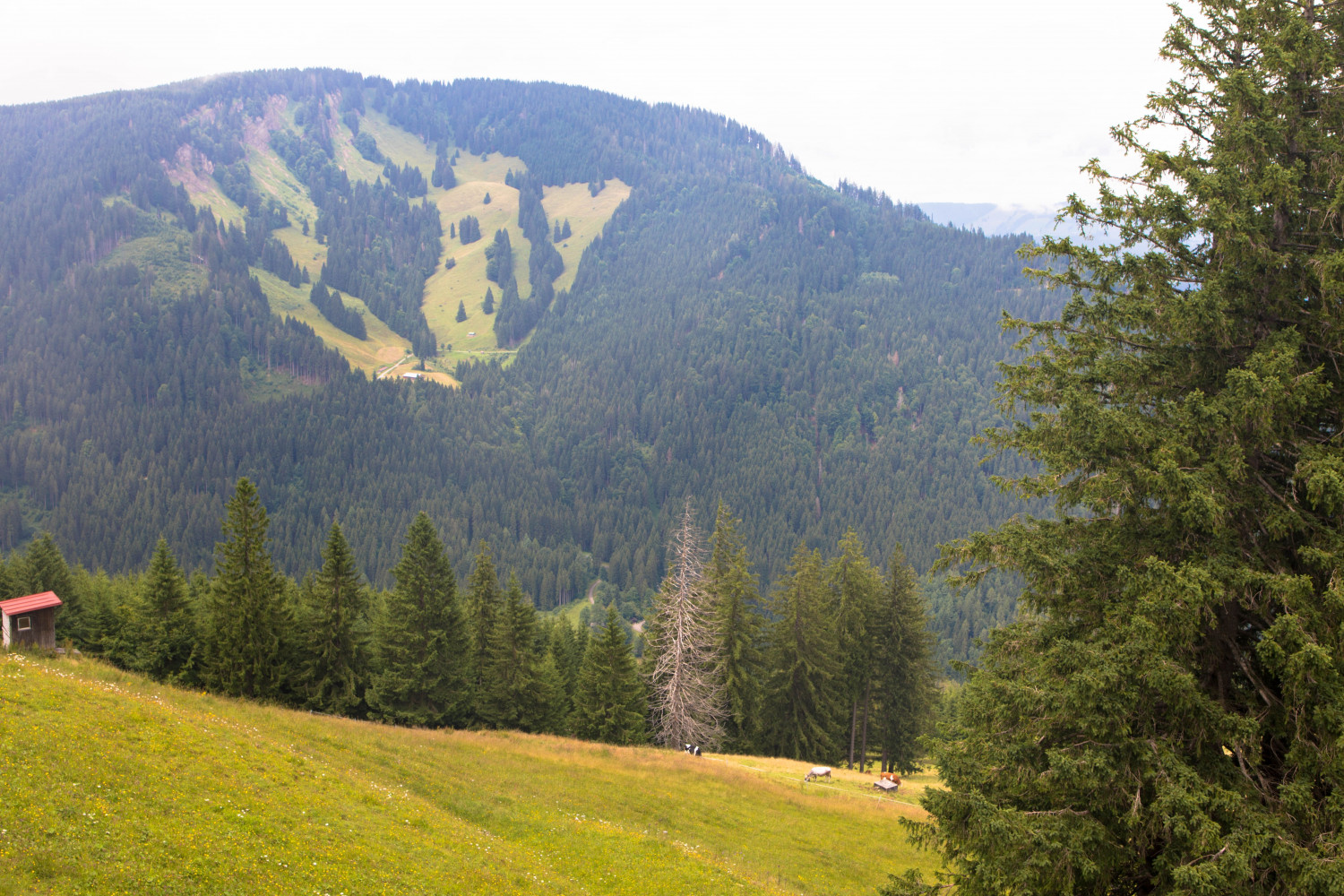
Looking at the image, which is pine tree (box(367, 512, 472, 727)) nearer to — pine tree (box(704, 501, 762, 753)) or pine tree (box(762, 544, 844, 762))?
pine tree (box(704, 501, 762, 753))

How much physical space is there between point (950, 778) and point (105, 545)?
236 m

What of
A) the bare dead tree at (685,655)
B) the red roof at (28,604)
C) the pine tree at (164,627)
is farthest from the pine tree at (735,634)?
the red roof at (28,604)

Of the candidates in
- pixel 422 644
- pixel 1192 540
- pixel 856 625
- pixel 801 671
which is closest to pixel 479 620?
pixel 422 644

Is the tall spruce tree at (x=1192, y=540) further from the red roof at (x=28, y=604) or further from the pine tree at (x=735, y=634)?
the pine tree at (x=735, y=634)

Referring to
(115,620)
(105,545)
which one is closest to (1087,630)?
(115,620)

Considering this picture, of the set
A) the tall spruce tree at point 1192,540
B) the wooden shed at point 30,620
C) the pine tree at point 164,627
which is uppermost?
the tall spruce tree at point 1192,540

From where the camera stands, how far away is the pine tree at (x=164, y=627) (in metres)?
46.0

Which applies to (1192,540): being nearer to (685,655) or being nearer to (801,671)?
(685,655)

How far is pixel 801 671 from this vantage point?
52.2 meters

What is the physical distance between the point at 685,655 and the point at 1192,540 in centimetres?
3785

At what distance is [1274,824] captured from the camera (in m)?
9.34

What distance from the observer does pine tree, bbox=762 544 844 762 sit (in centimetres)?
5138

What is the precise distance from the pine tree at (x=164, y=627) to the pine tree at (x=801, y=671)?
38046 millimetres

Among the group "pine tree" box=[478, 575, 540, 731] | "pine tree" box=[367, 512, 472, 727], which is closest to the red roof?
"pine tree" box=[367, 512, 472, 727]
